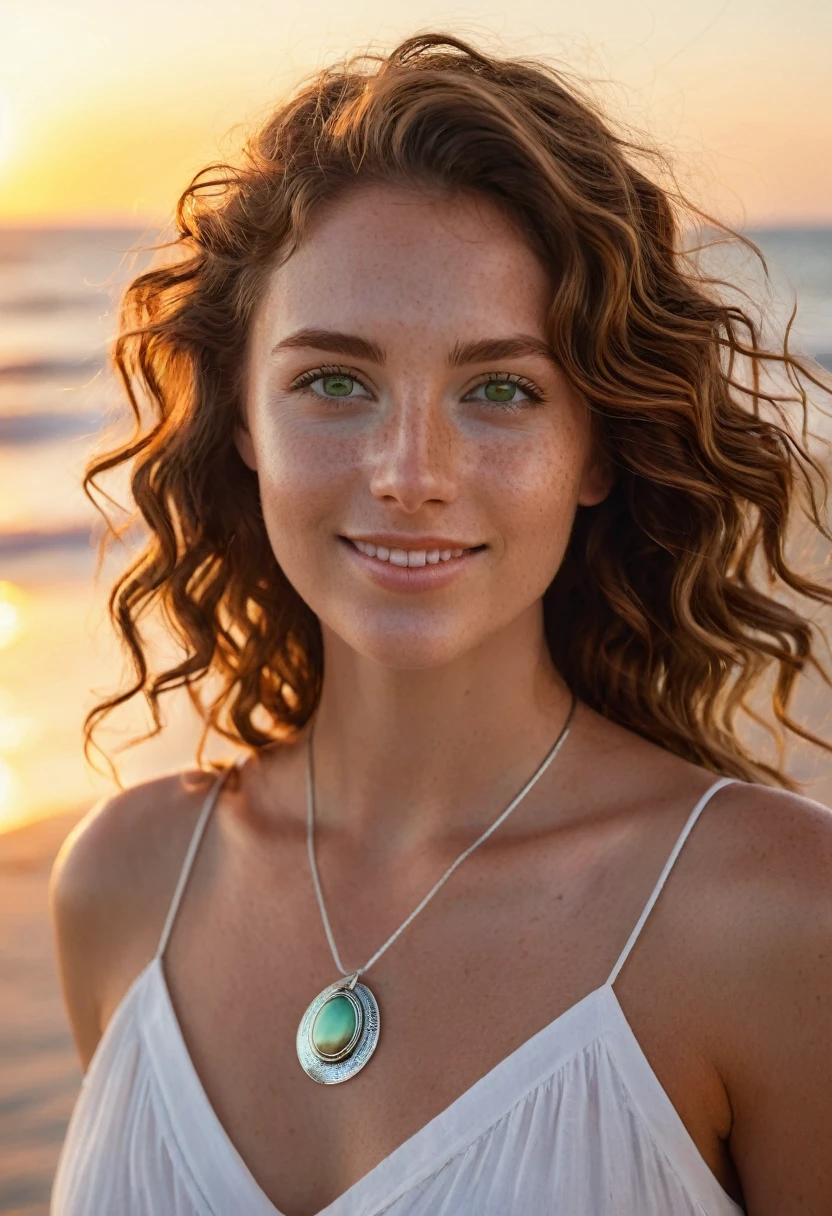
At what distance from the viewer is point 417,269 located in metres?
2.21

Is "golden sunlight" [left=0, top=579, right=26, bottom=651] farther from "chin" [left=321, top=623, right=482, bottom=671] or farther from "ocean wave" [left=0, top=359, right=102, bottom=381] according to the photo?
"chin" [left=321, top=623, right=482, bottom=671]

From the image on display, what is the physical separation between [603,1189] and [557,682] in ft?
3.03

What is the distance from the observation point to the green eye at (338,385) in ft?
7.52

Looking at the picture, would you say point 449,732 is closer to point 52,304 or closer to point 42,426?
point 42,426

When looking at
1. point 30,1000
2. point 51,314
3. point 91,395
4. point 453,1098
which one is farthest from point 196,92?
point 453,1098

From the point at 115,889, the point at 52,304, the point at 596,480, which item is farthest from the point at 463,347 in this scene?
the point at 52,304

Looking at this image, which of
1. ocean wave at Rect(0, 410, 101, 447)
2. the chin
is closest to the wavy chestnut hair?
the chin

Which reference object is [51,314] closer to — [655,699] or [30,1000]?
[30,1000]

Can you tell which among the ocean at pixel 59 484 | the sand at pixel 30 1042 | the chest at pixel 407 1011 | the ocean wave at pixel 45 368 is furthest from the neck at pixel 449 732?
the ocean wave at pixel 45 368

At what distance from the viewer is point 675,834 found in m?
2.28

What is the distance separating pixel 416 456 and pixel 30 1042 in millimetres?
2922

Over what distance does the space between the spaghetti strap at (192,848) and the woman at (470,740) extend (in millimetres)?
13

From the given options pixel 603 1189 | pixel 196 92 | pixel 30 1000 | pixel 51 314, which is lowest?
pixel 30 1000

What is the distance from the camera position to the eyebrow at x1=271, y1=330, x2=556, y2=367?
7.24 feet
